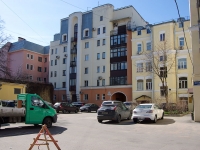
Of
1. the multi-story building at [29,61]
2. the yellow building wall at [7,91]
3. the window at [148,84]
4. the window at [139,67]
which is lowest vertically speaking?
the yellow building wall at [7,91]

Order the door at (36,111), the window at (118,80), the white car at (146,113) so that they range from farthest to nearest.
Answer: the window at (118,80)
the white car at (146,113)
the door at (36,111)

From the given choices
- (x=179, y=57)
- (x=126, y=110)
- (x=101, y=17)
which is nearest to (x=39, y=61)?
(x=101, y=17)

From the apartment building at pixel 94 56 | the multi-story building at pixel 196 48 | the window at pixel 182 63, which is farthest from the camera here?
the apartment building at pixel 94 56

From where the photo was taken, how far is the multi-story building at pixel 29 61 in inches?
2254

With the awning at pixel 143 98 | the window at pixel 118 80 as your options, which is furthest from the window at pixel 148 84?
the window at pixel 118 80

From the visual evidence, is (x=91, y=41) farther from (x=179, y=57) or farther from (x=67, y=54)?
(x=179, y=57)

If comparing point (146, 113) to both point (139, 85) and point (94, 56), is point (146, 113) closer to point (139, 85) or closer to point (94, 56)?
point (139, 85)

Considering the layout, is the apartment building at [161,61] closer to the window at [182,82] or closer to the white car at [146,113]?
the window at [182,82]

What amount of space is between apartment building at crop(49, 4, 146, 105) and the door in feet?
95.7

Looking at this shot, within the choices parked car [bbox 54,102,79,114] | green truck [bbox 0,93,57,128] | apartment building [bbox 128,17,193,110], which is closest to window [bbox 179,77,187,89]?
apartment building [bbox 128,17,193,110]

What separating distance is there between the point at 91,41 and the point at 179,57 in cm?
2058

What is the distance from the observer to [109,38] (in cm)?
4816

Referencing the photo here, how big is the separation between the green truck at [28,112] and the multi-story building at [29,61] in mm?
40735

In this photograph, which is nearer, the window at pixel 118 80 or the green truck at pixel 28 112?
the green truck at pixel 28 112
